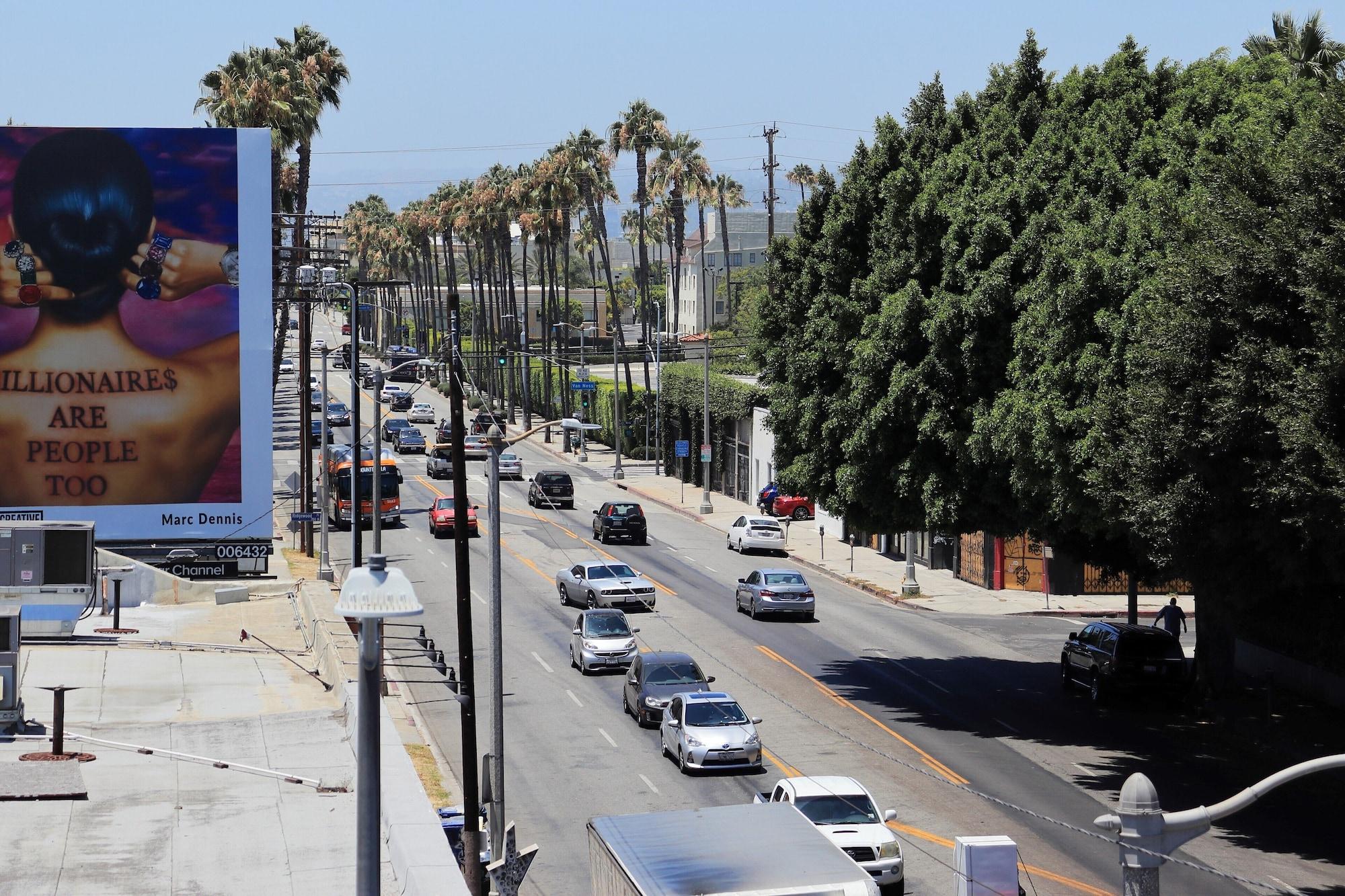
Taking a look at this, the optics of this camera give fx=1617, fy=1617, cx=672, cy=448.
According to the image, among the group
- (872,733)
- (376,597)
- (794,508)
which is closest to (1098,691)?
(872,733)

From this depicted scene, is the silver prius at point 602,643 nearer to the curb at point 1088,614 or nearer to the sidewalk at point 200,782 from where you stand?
the sidewalk at point 200,782

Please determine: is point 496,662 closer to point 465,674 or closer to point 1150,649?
point 465,674

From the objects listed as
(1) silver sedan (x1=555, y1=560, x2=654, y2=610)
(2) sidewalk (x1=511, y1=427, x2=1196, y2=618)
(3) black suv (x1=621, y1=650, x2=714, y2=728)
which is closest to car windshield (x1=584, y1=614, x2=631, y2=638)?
(3) black suv (x1=621, y1=650, x2=714, y2=728)

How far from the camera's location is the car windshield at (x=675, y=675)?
110ft

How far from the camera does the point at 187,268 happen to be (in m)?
50.7

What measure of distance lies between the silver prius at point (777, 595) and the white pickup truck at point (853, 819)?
901 inches

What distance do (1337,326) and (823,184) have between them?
1870 centimetres

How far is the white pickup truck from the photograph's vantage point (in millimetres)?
22203

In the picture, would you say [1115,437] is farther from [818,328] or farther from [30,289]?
[30,289]

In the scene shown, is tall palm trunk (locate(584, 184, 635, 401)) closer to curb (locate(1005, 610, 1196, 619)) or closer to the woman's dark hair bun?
the woman's dark hair bun

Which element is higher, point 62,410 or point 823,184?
point 823,184

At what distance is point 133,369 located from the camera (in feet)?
164

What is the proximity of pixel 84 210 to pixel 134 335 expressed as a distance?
13.3 feet

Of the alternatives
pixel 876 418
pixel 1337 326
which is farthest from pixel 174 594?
pixel 1337 326
